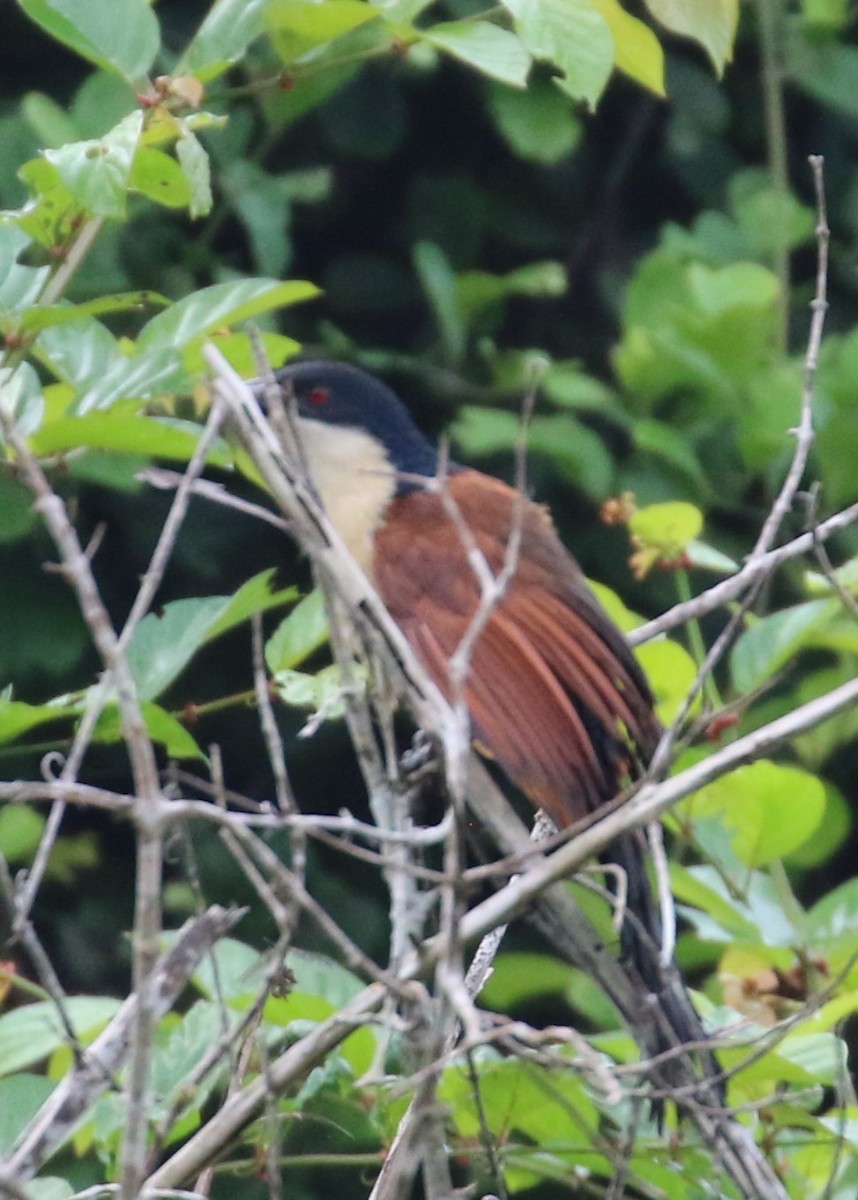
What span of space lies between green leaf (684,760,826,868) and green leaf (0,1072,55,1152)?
726 millimetres

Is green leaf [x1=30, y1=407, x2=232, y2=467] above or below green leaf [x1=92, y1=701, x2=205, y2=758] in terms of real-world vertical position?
above

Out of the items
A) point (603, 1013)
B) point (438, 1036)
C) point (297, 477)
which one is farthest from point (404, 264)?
point (438, 1036)

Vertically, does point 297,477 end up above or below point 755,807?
above

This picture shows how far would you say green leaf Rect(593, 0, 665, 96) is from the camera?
1681 millimetres

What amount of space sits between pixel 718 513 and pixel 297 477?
248 cm

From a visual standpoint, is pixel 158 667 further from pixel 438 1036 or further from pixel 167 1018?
pixel 438 1036

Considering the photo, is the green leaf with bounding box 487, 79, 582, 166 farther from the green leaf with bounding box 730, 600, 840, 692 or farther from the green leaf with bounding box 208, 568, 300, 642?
the green leaf with bounding box 208, 568, 300, 642

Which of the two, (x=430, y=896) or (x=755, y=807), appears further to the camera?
(x=755, y=807)

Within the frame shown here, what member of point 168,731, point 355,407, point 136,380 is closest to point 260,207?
point 355,407

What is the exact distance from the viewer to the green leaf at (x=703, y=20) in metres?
1.53

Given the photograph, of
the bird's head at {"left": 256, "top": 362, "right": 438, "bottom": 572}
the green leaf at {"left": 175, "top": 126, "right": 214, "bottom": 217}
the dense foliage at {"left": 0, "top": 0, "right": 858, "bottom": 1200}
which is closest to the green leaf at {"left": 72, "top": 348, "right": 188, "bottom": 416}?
the dense foliage at {"left": 0, "top": 0, "right": 858, "bottom": 1200}

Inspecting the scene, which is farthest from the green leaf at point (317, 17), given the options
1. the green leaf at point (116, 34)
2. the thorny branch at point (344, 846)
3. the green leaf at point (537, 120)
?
the green leaf at point (537, 120)

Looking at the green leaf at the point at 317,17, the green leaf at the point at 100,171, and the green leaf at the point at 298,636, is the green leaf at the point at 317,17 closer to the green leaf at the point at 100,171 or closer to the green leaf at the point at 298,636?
the green leaf at the point at 100,171

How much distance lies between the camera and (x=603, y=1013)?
238 centimetres
